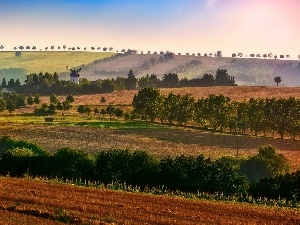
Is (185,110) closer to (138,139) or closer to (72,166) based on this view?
(138,139)

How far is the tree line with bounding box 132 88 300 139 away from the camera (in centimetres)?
15500

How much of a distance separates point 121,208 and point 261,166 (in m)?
52.3

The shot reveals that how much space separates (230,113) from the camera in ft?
525

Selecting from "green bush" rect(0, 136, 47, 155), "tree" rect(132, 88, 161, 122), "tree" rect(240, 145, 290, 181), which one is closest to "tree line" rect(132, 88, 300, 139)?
"tree" rect(132, 88, 161, 122)

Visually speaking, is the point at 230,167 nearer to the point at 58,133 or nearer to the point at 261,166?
the point at 261,166

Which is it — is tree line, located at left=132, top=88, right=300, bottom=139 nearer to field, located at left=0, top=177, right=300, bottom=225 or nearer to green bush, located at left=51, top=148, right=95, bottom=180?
green bush, located at left=51, top=148, right=95, bottom=180

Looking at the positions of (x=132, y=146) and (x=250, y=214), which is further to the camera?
(x=132, y=146)

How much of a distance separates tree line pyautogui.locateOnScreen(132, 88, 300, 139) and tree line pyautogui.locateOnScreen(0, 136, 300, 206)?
8807 cm

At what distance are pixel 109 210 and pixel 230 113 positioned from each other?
123404mm

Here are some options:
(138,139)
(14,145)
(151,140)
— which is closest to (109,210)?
(14,145)

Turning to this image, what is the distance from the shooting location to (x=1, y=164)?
73.1m

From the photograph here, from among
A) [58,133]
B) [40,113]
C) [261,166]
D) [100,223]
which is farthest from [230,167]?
[40,113]

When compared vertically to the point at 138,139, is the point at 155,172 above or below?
above

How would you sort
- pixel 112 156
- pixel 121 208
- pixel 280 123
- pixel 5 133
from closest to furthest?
pixel 121 208, pixel 112 156, pixel 5 133, pixel 280 123
